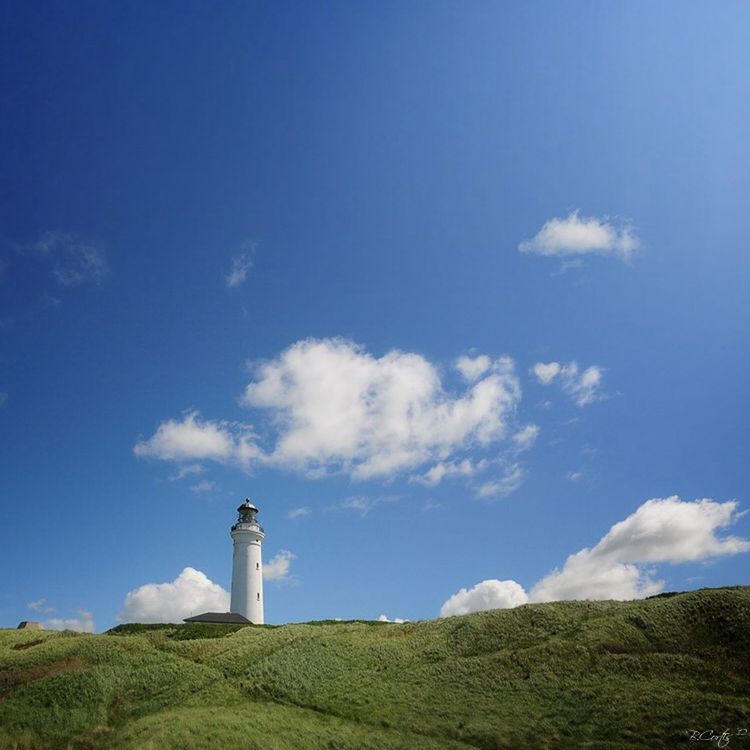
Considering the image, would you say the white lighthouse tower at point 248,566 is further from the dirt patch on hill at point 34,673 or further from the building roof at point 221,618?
the dirt patch on hill at point 34,673

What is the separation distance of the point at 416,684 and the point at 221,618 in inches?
1378

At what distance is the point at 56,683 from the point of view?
117 feet

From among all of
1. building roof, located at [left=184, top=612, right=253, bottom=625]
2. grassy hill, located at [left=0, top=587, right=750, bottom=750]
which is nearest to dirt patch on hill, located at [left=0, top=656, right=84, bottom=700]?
grassy hill, located at [left=0, top=587, right=750, bottom=750]

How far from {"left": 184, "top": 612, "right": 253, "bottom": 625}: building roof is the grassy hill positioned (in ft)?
59.3

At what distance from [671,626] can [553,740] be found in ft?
47.0

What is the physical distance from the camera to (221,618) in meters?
62.1

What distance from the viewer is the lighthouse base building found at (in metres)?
66.1

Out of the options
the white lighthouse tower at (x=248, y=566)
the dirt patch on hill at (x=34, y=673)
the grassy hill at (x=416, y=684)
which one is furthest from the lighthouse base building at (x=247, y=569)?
the dirt patch on hill at (x=34, y=673)

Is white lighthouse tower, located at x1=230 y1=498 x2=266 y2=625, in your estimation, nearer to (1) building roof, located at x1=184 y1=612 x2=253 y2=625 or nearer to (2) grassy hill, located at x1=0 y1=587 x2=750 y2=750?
(1) building roof, located at x1=184 y1=612 x2=253 y2=625

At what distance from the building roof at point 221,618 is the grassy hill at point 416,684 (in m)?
18.1

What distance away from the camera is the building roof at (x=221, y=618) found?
61.3 m

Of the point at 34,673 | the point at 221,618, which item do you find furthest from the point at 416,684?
the point at 221,618

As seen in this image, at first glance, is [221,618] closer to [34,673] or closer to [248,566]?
[248,566]

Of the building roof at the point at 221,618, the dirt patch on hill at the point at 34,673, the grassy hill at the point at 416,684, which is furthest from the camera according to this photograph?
the building roof at the point at 221,618
